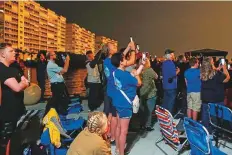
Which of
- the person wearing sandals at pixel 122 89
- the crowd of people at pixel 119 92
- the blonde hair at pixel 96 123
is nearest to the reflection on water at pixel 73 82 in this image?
the crowd of people at pixel 119 92

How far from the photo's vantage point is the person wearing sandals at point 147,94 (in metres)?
6.45

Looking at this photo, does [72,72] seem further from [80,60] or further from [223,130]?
[80,60]

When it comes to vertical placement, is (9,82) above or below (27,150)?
above

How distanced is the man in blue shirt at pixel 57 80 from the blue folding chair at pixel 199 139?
4.36 meters

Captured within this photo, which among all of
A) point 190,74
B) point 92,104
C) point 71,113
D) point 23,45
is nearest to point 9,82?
point 190,74

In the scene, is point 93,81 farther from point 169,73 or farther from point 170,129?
point 170,129

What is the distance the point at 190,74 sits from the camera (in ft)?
20.5

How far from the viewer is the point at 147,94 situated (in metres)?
6.61

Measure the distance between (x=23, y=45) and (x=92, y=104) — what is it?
5484 inches

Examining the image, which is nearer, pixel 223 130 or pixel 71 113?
pixel 223 130

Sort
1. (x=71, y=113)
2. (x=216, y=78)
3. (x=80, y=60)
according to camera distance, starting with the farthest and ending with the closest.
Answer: (x=80, y=60), (x=71, y=113), (x=216, y=78)

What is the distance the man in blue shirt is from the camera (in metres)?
7.52

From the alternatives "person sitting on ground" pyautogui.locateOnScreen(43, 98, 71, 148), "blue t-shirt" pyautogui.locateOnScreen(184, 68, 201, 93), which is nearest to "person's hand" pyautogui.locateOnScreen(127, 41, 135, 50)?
"person sitting on ground" pyautogui.locateOnScreen(43, 98, 71, 148)

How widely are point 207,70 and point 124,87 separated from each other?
1.86 m
